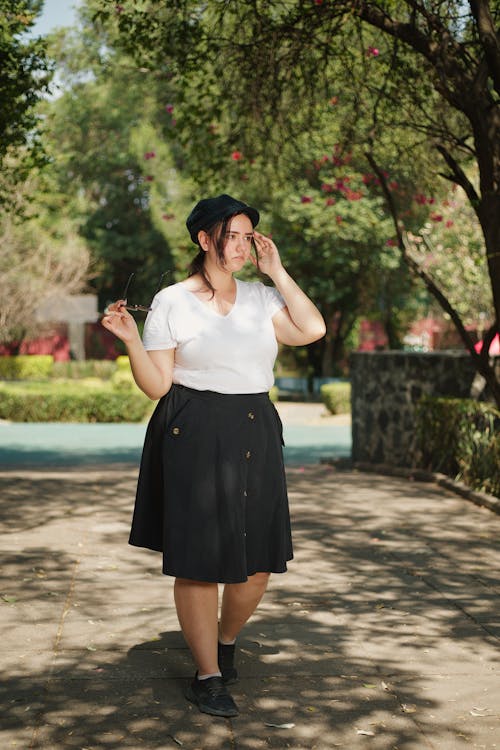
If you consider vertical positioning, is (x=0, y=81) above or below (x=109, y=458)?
above

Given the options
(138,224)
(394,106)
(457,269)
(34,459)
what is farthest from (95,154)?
(394,106)

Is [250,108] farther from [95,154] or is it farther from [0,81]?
[95,154]

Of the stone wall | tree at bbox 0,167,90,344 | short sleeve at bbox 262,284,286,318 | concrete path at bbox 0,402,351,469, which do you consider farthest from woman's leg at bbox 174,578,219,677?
tree at bbox 0,167,90,344

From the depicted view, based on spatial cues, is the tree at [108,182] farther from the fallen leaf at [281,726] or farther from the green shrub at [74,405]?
the fallen leaf at [281,726]

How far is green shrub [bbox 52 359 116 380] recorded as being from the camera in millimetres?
39781

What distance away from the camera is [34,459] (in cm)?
1706

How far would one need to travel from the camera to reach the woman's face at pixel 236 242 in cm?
427

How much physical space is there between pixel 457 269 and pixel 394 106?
16.5 metres

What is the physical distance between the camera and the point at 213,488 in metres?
4.15

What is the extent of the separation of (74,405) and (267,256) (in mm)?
20392

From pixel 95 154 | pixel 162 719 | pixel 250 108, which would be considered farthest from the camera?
pixel 95 154

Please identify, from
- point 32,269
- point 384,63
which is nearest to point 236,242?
point 384,63

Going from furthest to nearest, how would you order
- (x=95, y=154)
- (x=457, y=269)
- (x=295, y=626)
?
(x=95, y=154) < (x=457, y=269) < (x=295, y=626)

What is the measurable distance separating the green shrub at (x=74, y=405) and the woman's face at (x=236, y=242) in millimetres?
20005
